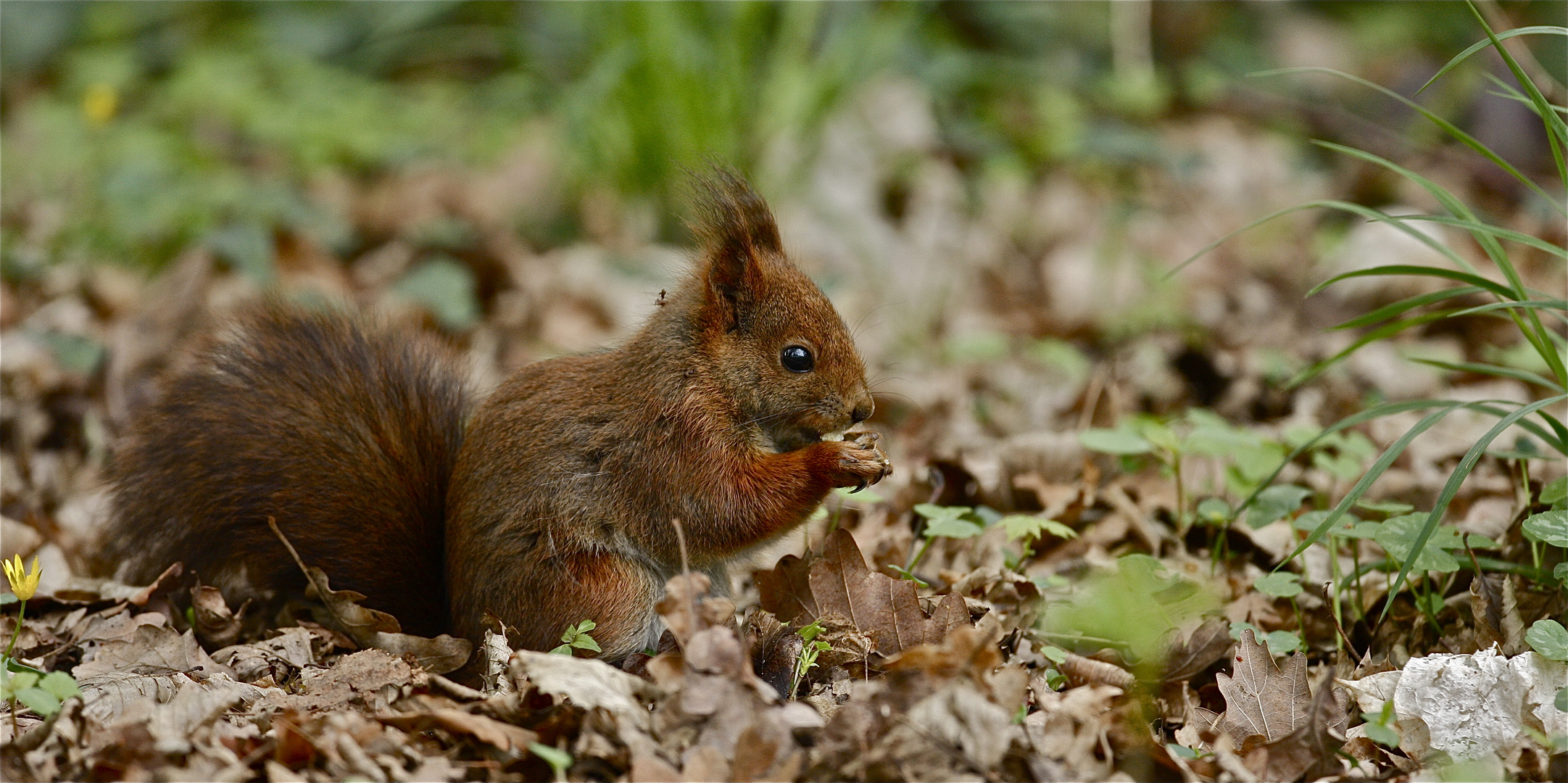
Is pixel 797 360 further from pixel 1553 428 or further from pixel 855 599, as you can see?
pixel 1553 428

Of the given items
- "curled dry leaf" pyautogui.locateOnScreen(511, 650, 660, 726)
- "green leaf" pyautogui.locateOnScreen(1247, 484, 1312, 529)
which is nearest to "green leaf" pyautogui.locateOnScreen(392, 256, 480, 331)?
"curled dry leaf" pyautogui.locateOnScreen(511, 650, 660, 726)

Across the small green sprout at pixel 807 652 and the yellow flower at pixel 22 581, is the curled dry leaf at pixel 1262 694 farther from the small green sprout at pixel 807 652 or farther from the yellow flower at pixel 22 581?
the yellow flower at pixel 22 581

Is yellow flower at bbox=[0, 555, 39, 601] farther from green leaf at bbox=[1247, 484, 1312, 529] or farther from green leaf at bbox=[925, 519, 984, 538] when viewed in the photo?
green leaf at bbox=[1247, 484, 1312, 529]

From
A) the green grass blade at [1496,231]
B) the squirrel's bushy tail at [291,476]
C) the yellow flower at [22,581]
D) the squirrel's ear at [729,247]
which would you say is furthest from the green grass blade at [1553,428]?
the yellow flower at [22,581]

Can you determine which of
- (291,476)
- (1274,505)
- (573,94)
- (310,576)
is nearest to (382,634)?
(310,576)

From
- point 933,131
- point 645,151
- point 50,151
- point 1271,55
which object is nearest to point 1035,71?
point 933,131

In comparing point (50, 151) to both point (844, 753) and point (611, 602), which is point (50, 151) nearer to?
point (611, 602)
